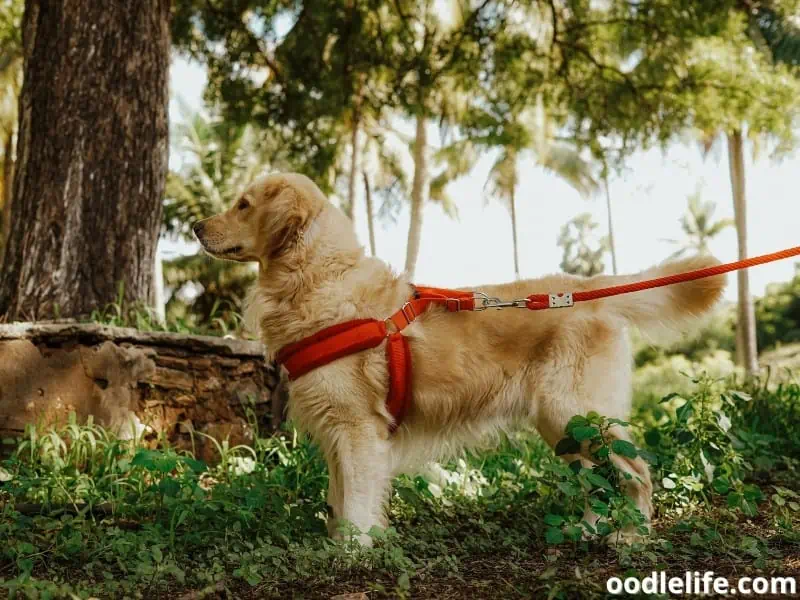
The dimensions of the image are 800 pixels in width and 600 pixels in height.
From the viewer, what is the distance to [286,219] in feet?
12.5

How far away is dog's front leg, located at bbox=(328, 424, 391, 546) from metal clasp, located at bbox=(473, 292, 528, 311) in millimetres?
790

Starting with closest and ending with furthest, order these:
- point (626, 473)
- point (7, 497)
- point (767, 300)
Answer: point (626, 473), point (7, 497), point (767, 300)

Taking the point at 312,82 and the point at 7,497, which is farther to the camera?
the point at 312,82

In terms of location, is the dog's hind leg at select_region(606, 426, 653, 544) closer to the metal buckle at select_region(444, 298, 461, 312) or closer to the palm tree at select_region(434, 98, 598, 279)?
the metal buckle at select_region(444, 298, 461, 312)

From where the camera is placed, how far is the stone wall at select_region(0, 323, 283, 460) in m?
4.90

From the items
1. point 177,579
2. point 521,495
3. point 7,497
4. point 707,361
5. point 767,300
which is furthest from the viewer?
point 767,300

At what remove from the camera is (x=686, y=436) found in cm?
428

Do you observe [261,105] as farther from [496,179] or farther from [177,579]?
[496,179]

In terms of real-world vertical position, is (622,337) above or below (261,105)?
below

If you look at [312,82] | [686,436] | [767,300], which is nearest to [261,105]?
[312,82]

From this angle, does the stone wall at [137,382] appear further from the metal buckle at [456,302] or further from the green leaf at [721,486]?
the green leaf at [721,486]

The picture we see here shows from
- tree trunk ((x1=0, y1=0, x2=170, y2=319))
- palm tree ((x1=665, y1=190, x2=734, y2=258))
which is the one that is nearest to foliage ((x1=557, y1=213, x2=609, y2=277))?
palm tree ((x1=665, y1=190, x2=734, y2=258))

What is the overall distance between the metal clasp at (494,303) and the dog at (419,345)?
8 centimetres

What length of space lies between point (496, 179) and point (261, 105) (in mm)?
26903
